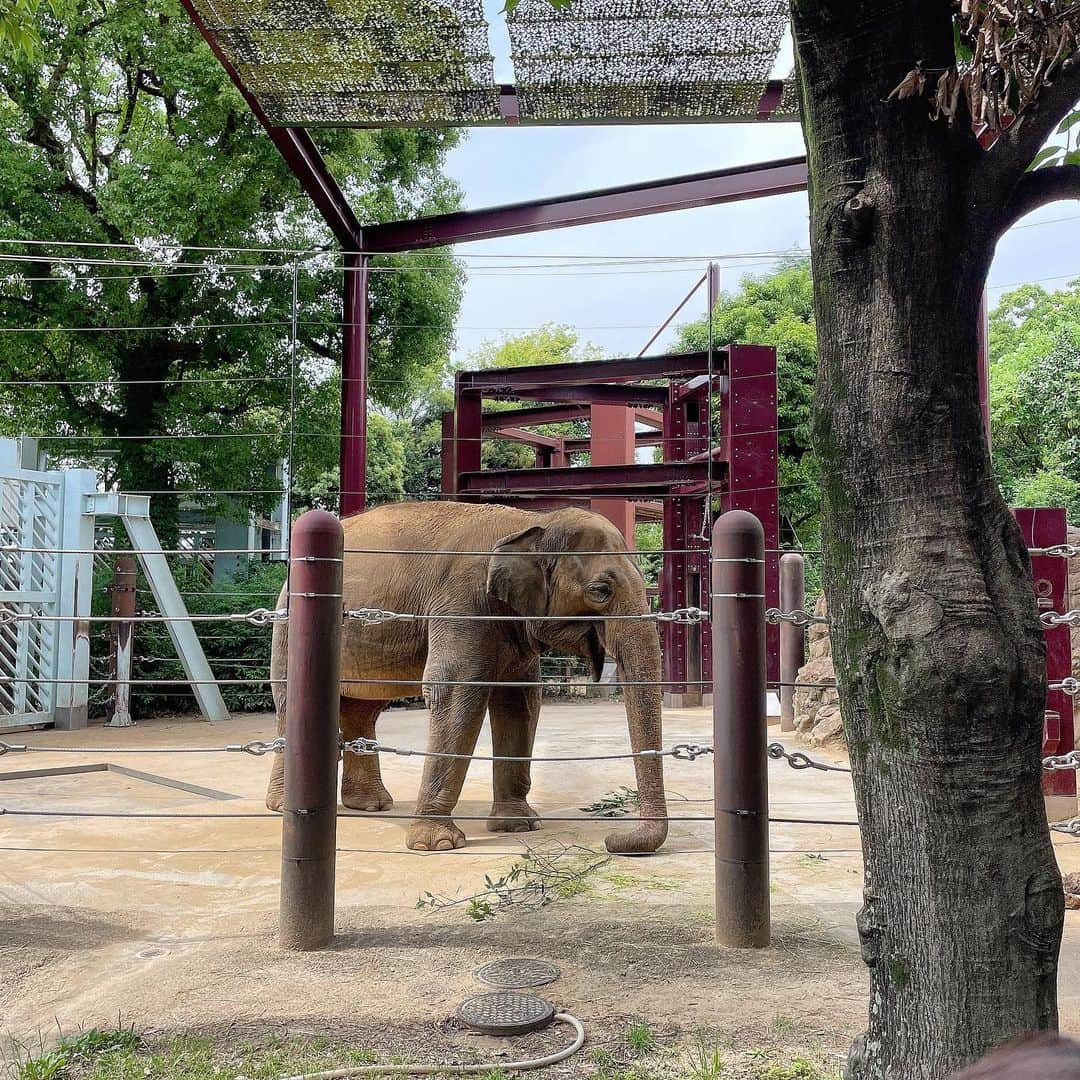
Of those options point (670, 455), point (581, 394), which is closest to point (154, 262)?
point (581, 394)

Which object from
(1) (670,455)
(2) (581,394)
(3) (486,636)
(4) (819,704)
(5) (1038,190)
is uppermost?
(2) (581,394)

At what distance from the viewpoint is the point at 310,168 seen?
912cm

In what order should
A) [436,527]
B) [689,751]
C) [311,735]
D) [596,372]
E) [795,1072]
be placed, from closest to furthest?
1. [795,1072]
2. [311,735]
3. [689,751]
4. [436,527]
5. [596,372]

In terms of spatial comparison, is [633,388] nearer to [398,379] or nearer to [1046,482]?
[398,379]

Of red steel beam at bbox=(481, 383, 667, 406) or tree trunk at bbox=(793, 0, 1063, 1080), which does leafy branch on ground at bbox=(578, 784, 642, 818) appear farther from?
red steel beam at bbox=(481, 383, 667, 406)

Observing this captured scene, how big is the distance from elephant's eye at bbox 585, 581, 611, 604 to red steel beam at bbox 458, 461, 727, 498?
18.2 ft

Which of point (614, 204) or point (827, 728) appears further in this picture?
point (614, 204)

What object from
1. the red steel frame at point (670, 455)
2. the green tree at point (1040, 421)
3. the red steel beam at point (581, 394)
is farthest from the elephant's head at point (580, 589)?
the green tree at point (1040, 421)

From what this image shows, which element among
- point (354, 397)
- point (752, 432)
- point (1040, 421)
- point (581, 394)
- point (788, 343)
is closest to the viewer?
point (752, 432)

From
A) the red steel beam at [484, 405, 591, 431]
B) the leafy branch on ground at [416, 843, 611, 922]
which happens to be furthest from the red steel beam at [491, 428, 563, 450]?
the leafy branch on ground at [416, 843, 611, 922]

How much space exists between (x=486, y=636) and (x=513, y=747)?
725 millimetres

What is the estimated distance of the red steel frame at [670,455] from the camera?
9.77 m

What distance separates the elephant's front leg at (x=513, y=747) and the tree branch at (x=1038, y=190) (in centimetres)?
363

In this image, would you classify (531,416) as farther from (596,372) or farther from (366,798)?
(366,798)
